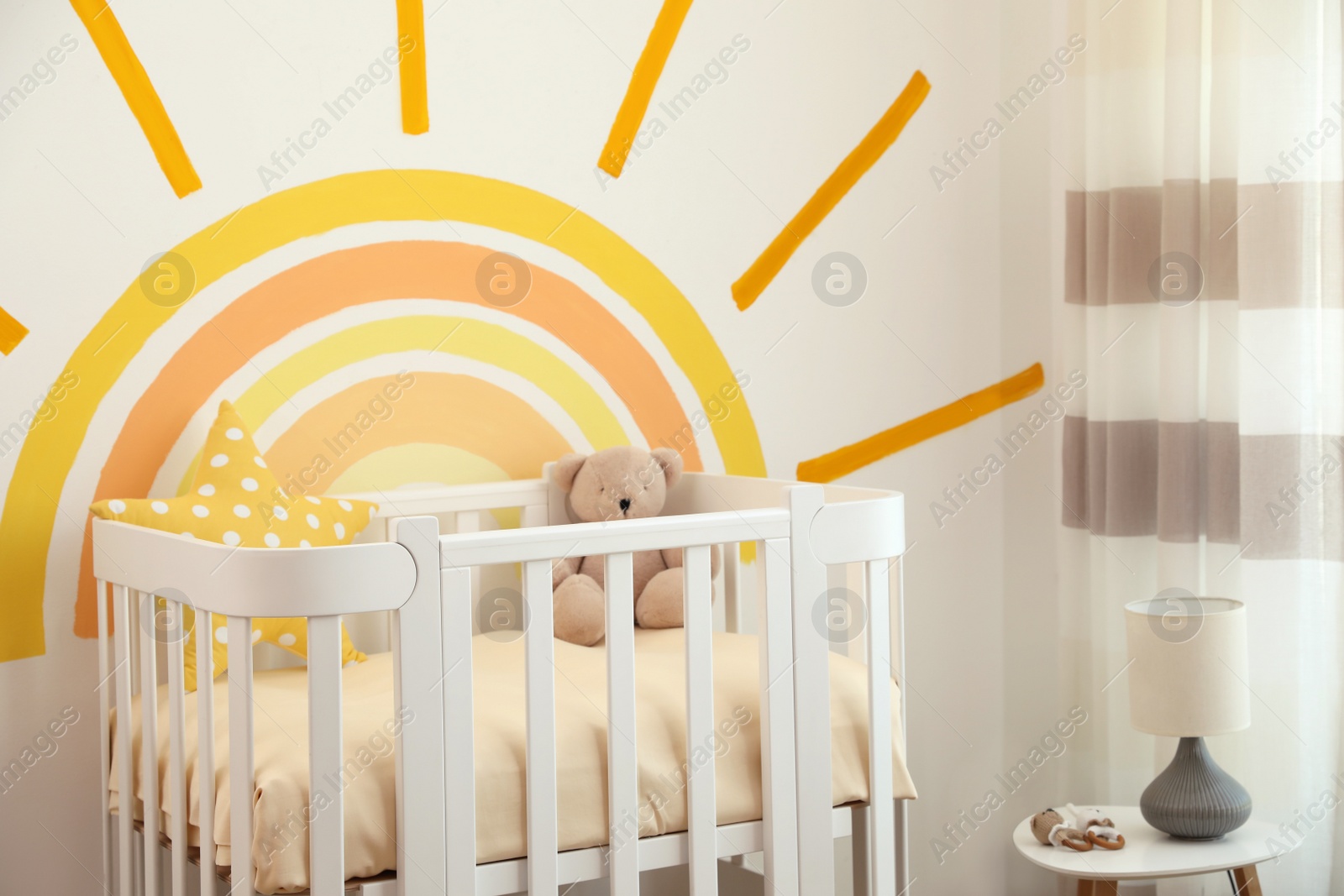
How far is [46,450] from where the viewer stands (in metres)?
1.69

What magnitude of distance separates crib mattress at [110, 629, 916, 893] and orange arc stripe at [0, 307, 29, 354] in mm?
501

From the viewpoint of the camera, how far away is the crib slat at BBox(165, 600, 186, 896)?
1342 millimetres

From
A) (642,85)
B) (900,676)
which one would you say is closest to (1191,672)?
(900,676)

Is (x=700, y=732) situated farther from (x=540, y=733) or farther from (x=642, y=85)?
(x=642, y=85)

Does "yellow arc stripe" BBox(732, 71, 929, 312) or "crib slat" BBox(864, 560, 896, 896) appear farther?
"yellow arc stripe" BBox(732, 71, 929, 312)

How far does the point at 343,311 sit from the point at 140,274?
0.29 m

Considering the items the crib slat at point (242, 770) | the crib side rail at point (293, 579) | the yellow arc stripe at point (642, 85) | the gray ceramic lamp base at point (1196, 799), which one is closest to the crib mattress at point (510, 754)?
the crib slat at point (242, 770)

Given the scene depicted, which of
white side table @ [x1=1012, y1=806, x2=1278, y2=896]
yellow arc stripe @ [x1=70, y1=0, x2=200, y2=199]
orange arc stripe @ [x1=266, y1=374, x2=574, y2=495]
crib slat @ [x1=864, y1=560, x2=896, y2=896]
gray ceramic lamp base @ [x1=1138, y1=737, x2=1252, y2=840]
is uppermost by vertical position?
yellow arc stripe @ [x1=70, y1=0, x2=200, y2=199]

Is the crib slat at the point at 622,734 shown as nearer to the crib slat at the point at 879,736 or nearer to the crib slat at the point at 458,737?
the crib slat at the point at 458,737

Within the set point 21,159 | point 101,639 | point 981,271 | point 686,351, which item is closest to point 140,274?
point 21,159

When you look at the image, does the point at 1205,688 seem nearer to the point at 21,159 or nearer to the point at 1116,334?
the point at 1116,334

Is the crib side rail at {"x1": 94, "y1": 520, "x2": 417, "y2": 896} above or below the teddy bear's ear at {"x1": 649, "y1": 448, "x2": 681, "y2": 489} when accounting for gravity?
below

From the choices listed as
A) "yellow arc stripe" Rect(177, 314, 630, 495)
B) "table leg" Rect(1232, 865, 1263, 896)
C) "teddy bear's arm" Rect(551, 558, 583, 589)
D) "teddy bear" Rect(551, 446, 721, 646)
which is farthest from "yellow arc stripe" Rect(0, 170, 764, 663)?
"table leg" Rect(1232, 865, 1263, 896)

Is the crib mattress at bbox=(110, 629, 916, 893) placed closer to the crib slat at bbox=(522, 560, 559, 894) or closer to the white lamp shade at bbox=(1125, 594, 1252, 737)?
the crib slat at bbox=(522, 560, 559, 894)
